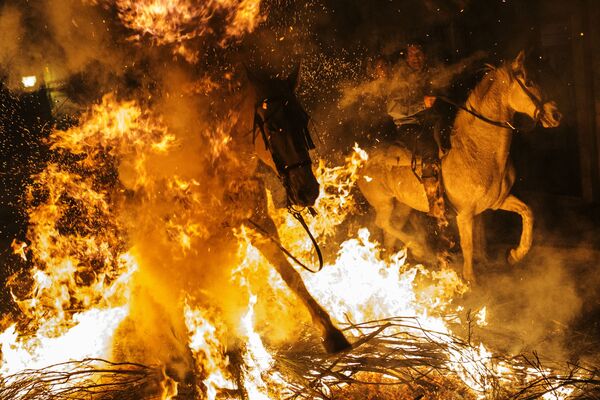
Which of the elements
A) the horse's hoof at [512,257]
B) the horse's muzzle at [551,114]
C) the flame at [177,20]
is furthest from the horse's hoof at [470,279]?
the flame at [177,20]

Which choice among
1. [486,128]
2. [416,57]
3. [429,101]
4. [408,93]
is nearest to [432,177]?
[486,128]

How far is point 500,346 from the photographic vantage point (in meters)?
5.48

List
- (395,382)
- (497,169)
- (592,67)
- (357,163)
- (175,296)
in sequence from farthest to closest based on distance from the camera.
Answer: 1. (592,67)
2. (357,163)
3. (497,169)
4. (175,296)
5. (395,382)

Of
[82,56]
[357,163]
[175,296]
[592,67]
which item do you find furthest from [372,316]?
[592,67]

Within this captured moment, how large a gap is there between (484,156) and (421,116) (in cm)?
151

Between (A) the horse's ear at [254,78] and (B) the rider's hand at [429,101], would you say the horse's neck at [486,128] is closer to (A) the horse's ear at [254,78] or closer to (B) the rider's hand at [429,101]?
(B) the rider's hand at [429,101]

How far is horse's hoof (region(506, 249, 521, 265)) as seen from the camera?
23.9 ft

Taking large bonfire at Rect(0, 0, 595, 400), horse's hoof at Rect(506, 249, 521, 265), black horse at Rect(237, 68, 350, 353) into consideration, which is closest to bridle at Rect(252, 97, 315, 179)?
black horse at Rect(237, 68, 350, 353)

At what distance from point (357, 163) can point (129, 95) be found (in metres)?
4.44

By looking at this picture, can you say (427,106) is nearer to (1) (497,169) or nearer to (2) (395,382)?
(1) (497,169)

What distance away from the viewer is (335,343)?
16.9 feet

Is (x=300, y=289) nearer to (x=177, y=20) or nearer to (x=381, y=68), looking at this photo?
(x=177, y=20)

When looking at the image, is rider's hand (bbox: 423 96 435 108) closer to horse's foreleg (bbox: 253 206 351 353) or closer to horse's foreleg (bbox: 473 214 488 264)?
horse's foreleg (bbox: 473 214 488 264)

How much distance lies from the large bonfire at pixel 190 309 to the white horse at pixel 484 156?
1.60 m
